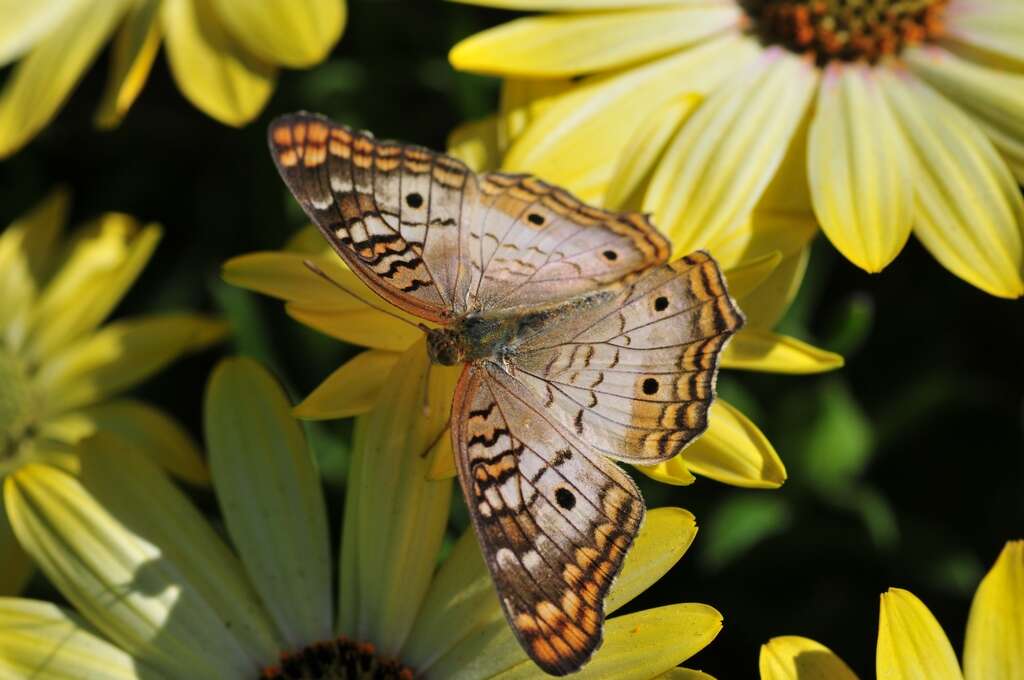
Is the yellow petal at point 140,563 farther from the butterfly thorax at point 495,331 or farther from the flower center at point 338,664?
the butterfly thorax at point 495,331

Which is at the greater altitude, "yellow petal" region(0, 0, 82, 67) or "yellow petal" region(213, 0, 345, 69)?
"yellow petal" region(213, 0, 345, 69)

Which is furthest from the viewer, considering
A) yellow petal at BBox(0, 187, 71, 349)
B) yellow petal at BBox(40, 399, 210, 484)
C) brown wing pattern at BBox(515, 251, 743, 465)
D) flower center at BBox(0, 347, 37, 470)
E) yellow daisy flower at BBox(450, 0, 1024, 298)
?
yellow petal at BBox(0, 187, 71, 349)

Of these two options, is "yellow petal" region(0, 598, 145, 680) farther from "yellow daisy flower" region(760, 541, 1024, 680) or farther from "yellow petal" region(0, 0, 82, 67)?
"yellow petal" region(0, 0, 82, 67)

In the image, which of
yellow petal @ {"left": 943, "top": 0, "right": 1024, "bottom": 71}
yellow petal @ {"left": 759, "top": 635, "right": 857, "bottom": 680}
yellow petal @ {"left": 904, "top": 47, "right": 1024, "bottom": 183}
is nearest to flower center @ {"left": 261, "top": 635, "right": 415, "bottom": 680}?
yellow petal @ {"left": 759, "top": 635, "right": 857, "bottom": 680}

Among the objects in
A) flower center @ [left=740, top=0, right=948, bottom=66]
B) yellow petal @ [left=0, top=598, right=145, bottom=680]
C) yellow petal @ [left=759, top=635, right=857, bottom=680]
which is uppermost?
flower center @ [left=740, top=0, right=948, bottom=66]

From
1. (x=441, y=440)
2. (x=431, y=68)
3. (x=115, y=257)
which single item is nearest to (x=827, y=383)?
(x=441, y=440)

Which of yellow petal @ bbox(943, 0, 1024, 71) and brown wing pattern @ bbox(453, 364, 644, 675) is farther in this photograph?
yellow petal @ bbox(943, 0, 1024, 71)

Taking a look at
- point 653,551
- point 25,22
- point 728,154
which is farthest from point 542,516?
point 25,22
